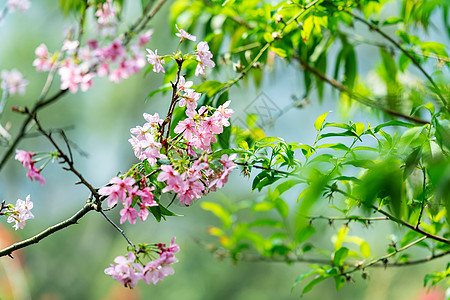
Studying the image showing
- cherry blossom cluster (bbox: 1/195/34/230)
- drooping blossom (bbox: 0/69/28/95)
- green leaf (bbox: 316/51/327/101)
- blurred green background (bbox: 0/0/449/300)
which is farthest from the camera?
blurred green background (bbox: 0/0/449/300)

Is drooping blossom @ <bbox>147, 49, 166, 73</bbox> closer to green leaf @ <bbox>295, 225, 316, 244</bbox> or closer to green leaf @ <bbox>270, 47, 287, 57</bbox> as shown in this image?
green leaf @ <bbox>270, 47, 287, 57</bbox>

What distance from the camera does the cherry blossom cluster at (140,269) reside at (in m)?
0.34

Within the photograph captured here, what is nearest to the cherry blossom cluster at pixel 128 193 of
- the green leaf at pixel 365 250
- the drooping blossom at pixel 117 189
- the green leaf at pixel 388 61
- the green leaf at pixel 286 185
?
the drooping blossom at pixel 117 189

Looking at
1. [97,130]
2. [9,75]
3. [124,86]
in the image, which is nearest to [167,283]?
[97,130]

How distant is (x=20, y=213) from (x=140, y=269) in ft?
0.52

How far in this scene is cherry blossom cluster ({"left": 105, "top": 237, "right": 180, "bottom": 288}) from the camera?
34cm

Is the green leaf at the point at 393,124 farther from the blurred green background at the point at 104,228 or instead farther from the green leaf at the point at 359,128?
the blurred green background at the point at 104,228

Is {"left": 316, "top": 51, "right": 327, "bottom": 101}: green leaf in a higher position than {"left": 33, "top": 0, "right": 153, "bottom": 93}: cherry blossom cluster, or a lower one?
lower

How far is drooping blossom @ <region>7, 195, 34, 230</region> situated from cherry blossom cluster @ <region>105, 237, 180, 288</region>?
0.13 meters

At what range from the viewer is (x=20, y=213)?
43 cm

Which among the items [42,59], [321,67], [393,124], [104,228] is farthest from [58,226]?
[104,228]

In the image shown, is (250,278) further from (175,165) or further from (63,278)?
(175,165)

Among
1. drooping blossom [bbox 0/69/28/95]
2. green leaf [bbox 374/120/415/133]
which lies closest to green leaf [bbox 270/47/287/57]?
green leaf [bbox 374/120/415/133]

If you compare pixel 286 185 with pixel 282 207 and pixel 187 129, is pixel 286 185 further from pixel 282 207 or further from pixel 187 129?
pixel 282 207
